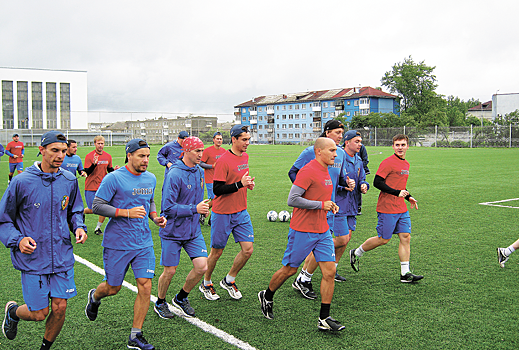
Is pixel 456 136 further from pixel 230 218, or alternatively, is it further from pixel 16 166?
pixel 230 218

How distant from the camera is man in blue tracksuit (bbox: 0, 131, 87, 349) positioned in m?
3.65

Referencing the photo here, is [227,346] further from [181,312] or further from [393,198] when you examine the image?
[393,198]

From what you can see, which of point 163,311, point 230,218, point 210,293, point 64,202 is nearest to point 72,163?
point 230,218

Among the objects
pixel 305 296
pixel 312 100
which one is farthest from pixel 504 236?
pixel 312 100

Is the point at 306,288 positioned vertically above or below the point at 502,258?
below

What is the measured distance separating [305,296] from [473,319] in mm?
2032

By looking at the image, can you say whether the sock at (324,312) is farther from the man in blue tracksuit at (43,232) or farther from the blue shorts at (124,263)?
the man in blue tracksuit at (43,232)

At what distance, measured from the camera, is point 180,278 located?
6.35 meters

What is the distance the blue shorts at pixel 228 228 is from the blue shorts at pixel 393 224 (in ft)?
6.99

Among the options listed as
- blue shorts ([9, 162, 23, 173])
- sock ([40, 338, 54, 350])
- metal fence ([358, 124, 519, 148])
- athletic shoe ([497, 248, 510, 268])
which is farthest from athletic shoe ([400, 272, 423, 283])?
metal fence ([358, 124, 519, 148])

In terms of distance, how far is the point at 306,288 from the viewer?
5.71 meters

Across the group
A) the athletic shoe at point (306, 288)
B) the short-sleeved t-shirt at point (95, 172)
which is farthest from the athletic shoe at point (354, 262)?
the short-sleeved t-shirt at point (95, 172)

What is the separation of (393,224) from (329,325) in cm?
243

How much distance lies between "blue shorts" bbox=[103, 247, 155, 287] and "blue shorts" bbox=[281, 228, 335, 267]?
1.56 m
